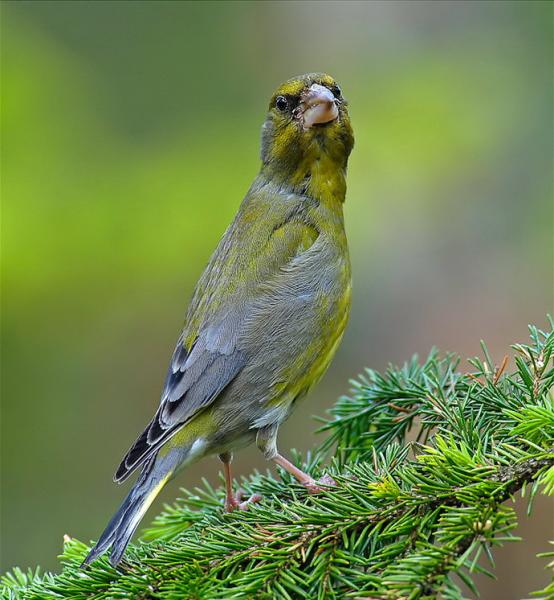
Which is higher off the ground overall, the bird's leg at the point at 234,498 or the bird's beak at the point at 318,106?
the bird's beak at the point at 318,106

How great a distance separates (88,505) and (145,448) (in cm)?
424

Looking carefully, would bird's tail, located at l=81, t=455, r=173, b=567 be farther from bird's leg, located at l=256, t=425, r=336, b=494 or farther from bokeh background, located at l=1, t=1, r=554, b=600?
bokeh background, located at l=1, t=1, r=554, b=600

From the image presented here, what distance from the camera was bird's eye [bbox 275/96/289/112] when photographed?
446 centimetres

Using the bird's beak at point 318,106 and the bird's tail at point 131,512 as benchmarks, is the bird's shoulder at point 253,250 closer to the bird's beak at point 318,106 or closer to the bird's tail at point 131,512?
the bird's beak at point 318,106

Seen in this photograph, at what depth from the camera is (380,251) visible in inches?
349

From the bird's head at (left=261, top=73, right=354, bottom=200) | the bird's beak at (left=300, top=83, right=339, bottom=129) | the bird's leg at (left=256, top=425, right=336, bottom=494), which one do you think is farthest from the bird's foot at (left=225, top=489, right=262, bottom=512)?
the bird's beak at (left=300, top=83, right=339, bottom=129)

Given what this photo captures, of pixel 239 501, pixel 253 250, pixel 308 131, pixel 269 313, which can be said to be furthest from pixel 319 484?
pixel 308 131

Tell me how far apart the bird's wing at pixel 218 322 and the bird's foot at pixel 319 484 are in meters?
0.69

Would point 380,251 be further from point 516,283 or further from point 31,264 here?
point 31,264

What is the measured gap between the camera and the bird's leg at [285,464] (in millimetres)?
3225

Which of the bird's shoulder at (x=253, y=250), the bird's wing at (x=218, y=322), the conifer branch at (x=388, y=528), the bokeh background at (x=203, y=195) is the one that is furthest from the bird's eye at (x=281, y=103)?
the conifer branch at (x=388, y=528)

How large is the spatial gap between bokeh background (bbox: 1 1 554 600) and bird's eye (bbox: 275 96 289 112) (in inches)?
62.2

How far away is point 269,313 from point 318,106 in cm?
110

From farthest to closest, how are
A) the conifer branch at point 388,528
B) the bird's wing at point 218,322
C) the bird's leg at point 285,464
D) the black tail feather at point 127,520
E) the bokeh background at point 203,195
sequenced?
the bokeh background at point 203,195 → the bird's wing at point 218,322 → the bird's leg at point 285,464 → the black tail feather at point 127,520 → the conifer branch at point 388,528
